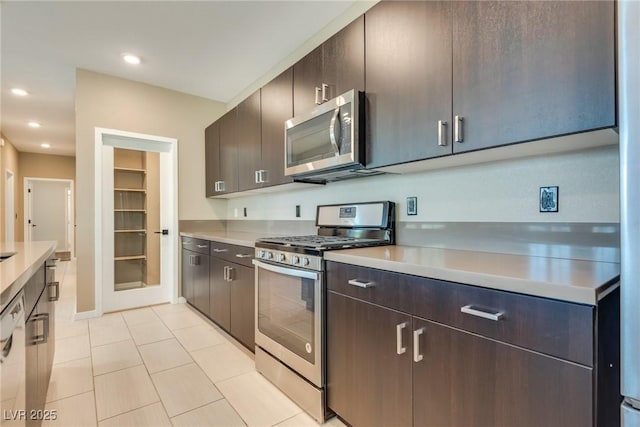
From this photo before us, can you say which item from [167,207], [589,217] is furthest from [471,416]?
[167,207]

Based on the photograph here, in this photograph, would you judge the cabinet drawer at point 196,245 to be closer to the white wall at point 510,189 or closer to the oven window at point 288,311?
the oven window at point 288,311

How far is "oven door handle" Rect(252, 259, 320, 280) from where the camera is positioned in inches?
66.4

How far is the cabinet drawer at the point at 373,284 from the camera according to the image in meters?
1.26

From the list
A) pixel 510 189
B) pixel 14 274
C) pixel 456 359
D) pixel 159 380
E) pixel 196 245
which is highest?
pixel 510 189

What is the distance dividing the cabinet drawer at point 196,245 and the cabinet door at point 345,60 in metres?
2.03

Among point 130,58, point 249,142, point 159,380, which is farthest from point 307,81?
point 159,380

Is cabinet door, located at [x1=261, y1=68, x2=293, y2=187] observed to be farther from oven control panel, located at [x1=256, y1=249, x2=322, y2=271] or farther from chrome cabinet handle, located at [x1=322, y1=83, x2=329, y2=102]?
oven control panel, located at [x1=256, y1=249, x2=322, y2=271]

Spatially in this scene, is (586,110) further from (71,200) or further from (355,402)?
(71,200)

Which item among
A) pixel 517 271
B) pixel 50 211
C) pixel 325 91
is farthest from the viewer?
pixel 50 211

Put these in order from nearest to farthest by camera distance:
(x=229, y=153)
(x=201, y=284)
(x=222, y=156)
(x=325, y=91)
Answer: (x=325, y=91) → (x=201, y=284) → (x=229, y=153) → (x=222, y=156)

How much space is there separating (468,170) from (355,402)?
131 cm

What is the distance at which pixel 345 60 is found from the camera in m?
1.90

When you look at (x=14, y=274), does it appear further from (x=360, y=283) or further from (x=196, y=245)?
(x=196, y=245)

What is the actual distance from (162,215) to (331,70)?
3.02 meters
